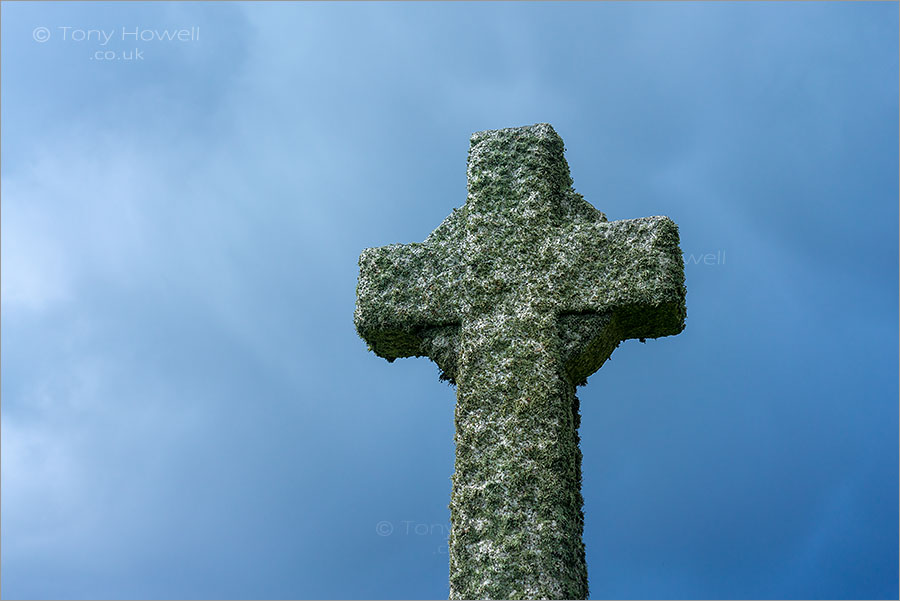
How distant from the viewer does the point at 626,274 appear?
4977mm

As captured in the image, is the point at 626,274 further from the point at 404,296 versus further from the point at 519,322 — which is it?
the point at 404,296

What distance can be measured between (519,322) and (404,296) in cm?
87

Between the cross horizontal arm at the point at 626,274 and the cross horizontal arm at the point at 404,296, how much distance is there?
738 millimetres

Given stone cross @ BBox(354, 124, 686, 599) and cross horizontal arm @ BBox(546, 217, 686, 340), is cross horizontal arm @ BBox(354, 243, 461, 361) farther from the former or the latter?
cross horizontal arm @ BBox(546, 217, 686, 340)

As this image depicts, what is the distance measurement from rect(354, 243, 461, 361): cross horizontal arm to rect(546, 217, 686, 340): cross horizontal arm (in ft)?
2.42

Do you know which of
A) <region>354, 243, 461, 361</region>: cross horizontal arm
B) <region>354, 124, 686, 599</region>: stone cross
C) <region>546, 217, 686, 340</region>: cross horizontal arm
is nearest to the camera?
<region>354, 124, 686, 599</region>: stone cross

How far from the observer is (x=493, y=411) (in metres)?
4.75

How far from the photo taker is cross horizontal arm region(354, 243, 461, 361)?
5.24m

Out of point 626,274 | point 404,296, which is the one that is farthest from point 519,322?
point 404,296

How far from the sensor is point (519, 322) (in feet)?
16.3

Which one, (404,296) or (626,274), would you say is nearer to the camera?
(626,274)

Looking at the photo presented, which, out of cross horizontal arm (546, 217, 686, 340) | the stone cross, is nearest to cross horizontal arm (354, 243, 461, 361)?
the stone cross

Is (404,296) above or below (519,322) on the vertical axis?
above

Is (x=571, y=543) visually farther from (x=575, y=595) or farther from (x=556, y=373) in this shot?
(x=556, y=373)
